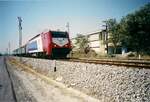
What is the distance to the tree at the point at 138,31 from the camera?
97.6 feet

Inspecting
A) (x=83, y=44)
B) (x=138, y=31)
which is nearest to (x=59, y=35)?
(x=138, y=31)

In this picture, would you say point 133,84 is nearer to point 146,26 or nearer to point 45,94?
point 45,94

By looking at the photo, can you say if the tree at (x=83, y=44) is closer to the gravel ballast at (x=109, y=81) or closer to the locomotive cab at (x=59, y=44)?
the locomotive cab at (x=59, y=44)

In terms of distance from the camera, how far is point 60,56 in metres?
19.4

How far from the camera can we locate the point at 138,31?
30.3 m

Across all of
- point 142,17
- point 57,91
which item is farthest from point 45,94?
point 142,17

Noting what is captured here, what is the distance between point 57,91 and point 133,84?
493cm

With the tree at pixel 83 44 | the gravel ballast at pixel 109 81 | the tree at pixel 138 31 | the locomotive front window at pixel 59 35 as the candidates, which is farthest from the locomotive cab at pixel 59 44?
the tree at pixel 83 44

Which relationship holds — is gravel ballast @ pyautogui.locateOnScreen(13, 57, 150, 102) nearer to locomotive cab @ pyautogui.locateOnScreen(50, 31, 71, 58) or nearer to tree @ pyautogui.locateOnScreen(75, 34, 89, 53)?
locomotive cab @ pyautogui.locateOnScreen(50, 31, 71, 58)

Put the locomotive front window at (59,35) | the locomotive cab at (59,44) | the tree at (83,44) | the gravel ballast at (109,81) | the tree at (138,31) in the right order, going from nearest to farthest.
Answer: the gravel ballast at (109,81) < the locomotive cab at (59,44) < the locomotive front window at (59,35) < the tree at (138,31) < the tree at (83,44)

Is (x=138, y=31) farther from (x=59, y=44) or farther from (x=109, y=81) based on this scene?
(x=109, y=81)

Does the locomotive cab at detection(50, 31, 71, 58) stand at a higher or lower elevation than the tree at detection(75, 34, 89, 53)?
lower

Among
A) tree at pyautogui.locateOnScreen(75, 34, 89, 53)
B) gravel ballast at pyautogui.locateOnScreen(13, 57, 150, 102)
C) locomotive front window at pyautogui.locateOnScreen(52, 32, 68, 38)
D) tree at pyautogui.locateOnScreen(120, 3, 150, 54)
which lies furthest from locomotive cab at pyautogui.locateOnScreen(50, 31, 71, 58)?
tree at pyautogui.locateOnScreen(75, 34, 89, 53)

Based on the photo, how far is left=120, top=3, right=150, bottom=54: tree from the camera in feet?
97.6
